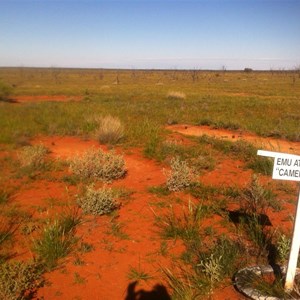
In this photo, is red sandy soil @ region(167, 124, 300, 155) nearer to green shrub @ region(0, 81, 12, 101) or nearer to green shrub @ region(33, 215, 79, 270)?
green shrub @ region(33, 215, 79, 270)

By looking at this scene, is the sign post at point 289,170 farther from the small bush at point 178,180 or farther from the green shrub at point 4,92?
the green shrub at point 4,92

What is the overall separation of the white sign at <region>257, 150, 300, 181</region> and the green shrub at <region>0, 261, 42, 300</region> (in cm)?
262

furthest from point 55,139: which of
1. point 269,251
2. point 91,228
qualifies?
point 269,251

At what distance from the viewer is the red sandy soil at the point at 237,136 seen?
33.7 ft

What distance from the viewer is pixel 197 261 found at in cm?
393

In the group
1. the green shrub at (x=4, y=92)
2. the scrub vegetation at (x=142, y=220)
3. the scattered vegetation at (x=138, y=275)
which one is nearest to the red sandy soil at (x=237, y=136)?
the scrub vegetation at (x=142, y=220)

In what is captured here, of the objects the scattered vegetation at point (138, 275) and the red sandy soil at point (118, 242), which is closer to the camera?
the red sandy soil at point (118, 242)

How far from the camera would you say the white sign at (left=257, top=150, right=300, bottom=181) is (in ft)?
9.39

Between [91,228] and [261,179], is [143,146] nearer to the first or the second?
[261,179]

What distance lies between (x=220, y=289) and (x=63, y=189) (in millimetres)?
3897

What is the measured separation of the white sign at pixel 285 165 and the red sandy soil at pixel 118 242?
55.1 inches

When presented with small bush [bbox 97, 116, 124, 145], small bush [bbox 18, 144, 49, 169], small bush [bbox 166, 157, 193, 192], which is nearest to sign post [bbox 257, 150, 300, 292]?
small bush [bbox 166, 157, 193, 192]

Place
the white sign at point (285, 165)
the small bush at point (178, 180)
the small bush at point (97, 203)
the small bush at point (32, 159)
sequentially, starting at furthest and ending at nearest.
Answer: the small bush at point (32, 159) → the small bush at point (178, 180) → the small bush at point (97, 203) → the white sign at point (285, 165)

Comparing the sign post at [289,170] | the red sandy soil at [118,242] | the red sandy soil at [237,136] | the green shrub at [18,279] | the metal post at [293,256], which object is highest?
the sign post at [289,170]
